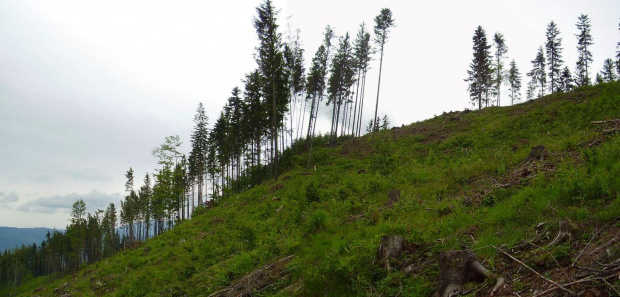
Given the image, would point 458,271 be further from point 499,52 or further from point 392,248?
point 499,52

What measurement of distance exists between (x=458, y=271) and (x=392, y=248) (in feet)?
4.69

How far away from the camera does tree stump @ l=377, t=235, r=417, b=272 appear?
532cm

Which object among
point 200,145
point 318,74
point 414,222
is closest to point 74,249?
point 200,145

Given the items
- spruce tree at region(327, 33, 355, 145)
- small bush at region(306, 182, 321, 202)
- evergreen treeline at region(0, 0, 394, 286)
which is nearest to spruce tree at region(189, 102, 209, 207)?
evergreen treeline at region(0, 0, 394, 286)

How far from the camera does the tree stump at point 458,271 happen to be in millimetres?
3963

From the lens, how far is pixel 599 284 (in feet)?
9.40

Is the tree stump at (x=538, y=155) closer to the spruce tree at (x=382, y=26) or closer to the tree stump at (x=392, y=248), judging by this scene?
the tree stump at (x=392, y=248)

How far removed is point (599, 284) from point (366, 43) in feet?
135

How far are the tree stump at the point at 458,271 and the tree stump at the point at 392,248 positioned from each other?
1.12 m

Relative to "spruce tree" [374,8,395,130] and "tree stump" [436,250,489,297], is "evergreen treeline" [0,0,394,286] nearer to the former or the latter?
"spruce tree" [374,8,395,130]

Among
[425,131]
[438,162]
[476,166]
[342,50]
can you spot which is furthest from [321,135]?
[476,166]

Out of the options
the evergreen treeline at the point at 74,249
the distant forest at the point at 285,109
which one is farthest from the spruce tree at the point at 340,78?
the evergreen treeline at the point at 74,249

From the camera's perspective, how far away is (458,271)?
13.4ft

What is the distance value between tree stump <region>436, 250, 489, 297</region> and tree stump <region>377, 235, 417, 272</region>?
1.12 m
